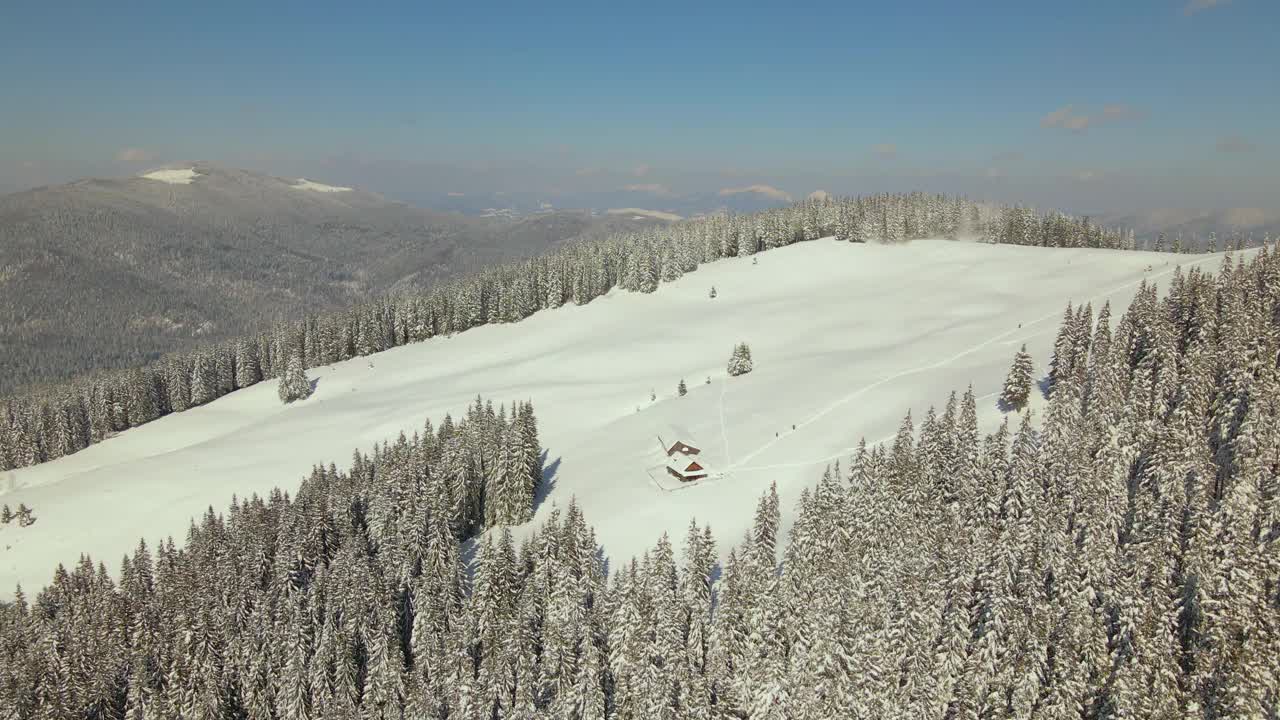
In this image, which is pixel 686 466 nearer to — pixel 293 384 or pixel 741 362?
pixel 741 362

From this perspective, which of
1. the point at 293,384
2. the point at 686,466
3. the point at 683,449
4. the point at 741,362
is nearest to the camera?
the point at 686,466

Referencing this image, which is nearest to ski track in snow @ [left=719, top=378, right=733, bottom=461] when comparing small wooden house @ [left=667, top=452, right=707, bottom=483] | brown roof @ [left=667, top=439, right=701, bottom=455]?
small wooden house @ [left=667, top=452, right=707, bottom=483]

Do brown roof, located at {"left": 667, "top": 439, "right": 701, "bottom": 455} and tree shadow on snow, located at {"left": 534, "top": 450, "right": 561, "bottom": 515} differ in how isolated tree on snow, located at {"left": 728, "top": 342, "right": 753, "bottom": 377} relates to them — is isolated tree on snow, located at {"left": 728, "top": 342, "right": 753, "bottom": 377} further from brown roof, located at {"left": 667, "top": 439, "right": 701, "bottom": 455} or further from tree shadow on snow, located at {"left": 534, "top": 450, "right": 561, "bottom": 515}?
tree shadow on snow, located at {"left": 534, "top": 450, "right": 561, "bottom": 515}

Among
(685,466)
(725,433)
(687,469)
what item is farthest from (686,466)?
(725,433)

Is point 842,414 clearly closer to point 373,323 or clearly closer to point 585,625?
point 585,625

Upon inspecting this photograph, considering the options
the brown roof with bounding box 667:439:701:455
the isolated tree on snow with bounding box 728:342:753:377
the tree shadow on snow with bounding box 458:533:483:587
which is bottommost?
the tree shadow on snow with bounding box 458:533:483:587

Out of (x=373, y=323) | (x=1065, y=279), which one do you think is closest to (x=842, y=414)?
(x=1065, y=279)

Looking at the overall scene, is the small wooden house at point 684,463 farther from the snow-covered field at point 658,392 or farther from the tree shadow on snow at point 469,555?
the tree shadow on snow at point 469,555
